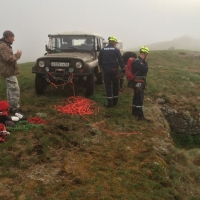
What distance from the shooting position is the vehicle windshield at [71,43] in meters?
8.87

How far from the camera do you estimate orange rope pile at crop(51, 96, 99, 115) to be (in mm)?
7051

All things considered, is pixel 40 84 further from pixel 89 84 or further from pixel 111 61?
pixel 111 61

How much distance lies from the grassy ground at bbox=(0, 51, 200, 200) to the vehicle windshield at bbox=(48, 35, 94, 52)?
2.14 m

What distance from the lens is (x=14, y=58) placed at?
609 cm

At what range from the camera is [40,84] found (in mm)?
8359

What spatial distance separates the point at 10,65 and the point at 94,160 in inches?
129

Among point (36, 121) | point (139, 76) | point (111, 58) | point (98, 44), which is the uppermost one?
point (98, 44)

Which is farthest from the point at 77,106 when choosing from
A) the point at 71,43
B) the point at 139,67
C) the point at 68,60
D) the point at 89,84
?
the point at 71,43

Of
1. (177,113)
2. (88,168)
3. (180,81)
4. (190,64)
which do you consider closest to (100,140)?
(88,168)

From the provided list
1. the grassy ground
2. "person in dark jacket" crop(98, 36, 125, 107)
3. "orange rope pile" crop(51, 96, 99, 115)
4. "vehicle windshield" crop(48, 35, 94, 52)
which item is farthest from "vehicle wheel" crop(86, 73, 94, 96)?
"vehicle windshield" crop(48, 35, 94, 52)

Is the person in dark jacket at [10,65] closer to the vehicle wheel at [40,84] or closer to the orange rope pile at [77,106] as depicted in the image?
the orange rope pile at [77,106]

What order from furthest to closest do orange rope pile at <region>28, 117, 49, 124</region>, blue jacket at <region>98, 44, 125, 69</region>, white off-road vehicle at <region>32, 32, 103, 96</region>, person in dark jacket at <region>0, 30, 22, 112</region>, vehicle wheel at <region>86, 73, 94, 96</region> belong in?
vehicle wheel at <region>86, 73, 94, 96</region> < white off-road vehicle at <region>32, 32, 103, 96</region> < blue jacket at <region>98, 44, 125, 69</region> < orange rope pile at <region>28, 117, 49, 124</region> < person in dark jacket at <region>0, 30, 22, 112</region>

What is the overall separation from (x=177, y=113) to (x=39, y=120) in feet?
16.2

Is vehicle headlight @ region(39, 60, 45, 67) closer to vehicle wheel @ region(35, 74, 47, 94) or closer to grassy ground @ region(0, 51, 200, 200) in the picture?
vehicle wheel @ region(35, 74, 47, 94)
